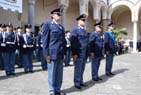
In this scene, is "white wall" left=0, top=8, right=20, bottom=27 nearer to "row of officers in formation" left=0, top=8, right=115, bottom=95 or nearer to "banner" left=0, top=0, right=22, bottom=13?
"banner" left=0, top=0, right=22, bottom=13

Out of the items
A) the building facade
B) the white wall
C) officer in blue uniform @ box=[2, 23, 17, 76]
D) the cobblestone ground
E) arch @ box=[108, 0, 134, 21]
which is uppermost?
arch @ box=[108, 0, 134, 21]

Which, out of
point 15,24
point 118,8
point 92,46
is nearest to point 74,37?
point 92,46

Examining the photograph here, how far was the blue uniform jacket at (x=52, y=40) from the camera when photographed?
7.13 metres

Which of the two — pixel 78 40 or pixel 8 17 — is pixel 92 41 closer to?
pixel 78 40

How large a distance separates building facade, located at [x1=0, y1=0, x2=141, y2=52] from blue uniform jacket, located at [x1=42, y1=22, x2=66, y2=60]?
1064 cm

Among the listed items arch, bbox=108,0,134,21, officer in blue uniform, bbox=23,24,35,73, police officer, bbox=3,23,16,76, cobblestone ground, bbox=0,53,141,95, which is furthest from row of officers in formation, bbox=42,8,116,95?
arch, bbox=108,0,134,21

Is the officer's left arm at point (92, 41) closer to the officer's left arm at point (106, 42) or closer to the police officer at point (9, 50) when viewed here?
the officer's left arm at point (106, 42)

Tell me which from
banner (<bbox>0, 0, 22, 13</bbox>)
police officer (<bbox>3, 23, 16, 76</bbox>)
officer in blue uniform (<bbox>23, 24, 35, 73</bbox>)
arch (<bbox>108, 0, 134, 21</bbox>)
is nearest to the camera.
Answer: police officer (<bbox>3, 23, 16, 76</bbox>)

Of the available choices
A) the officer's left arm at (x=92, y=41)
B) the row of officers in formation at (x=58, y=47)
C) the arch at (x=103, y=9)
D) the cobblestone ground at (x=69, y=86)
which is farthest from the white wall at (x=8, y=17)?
the arch at (x=103, y=9)

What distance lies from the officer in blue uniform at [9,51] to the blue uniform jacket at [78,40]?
3.01 metres

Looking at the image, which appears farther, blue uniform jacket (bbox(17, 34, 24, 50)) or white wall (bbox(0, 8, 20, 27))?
white wall (bbox(0, 8, 20, 27))

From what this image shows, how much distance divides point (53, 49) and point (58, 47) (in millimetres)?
134

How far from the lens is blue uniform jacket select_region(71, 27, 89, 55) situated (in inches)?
325

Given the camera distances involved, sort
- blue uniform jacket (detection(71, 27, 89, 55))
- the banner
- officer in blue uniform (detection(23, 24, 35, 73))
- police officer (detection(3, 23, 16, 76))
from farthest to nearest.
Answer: the banner → officer in blue uniform (detection(23, 24, 35, 73)) → police officer (detection(3, 23, 16, 76)) → blue uniform jacket (detection(71, 27, 89, 55))
